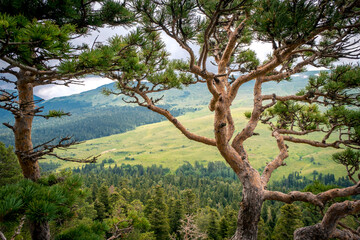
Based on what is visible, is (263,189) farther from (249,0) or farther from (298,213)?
(298,213)

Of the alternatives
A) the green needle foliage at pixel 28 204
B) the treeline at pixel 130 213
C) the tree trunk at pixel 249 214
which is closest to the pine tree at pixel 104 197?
the treeline at pixel 130 213

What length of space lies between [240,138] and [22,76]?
5.39m

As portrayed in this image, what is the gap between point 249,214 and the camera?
4508 millimetres

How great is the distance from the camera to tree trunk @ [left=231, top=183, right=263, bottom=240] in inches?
175

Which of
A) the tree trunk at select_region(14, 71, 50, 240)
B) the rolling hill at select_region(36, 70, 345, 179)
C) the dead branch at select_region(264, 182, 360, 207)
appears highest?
the tree trunk at select_region(14, 71, 50, 240)

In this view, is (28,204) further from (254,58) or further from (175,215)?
(175,215)

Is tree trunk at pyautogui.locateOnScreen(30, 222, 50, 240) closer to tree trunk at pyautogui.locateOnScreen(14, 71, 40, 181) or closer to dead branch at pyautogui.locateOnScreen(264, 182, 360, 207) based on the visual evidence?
tree trunk at pyautogui.locateOnScreen(14, 71, 40, 181)

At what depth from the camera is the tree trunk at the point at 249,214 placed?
444 centimetres

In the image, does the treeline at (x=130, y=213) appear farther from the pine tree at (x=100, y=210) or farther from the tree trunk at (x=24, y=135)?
the tree trunk at (x=24, y=135)

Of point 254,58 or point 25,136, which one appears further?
point 254,58

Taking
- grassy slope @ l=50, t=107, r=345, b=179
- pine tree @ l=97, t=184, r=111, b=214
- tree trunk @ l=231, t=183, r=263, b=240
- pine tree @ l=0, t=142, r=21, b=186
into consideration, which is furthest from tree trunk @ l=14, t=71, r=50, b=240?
grassy slope @ l=50, t=107, r=345, b=179

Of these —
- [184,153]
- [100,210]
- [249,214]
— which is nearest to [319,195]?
[249,214]

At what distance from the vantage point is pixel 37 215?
2176 mm

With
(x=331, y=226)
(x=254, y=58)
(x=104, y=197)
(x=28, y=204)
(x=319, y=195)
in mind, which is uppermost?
(x=254, y=58)
